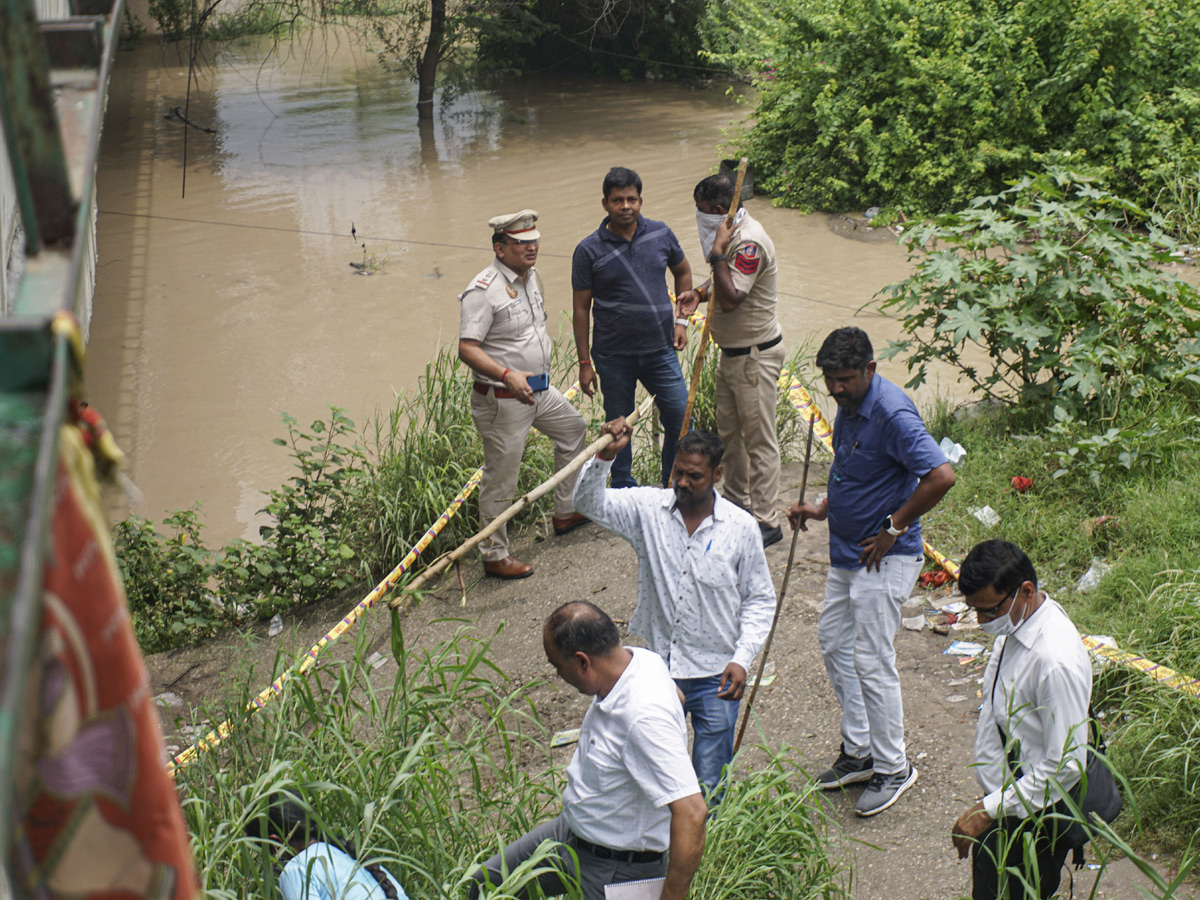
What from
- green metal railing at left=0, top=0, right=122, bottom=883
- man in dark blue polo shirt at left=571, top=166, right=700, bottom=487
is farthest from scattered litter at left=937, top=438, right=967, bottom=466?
green metal railing at left=0, top=0, right=122, bottom=883

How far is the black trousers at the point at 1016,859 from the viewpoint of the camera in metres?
2.90

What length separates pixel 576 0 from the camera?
19.1 metres

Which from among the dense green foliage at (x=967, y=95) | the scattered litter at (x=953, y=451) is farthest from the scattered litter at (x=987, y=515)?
the dense green foliage at (x=967, y=95)

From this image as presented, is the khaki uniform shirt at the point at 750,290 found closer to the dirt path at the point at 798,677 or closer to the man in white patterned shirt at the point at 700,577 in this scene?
the dirt path at the point at 798,677

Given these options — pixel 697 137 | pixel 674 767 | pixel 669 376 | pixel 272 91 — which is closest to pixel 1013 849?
pixel 674 767

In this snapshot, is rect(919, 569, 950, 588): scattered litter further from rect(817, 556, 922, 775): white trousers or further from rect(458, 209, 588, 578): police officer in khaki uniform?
rect(458, 209, 588, 578): police officer in khaki uniform

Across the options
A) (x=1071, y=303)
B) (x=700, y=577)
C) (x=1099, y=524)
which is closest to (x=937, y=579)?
(x=1099, y=524)

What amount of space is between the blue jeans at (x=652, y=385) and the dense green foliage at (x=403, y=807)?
2.42m

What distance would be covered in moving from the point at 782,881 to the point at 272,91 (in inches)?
784

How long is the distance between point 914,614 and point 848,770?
1.32 meters

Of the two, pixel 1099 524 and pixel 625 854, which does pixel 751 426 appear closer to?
pixel 1099 524

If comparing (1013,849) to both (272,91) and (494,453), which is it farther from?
(272,91)

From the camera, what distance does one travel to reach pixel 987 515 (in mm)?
5578

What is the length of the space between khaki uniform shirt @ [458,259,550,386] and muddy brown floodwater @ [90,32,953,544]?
2.50 m
